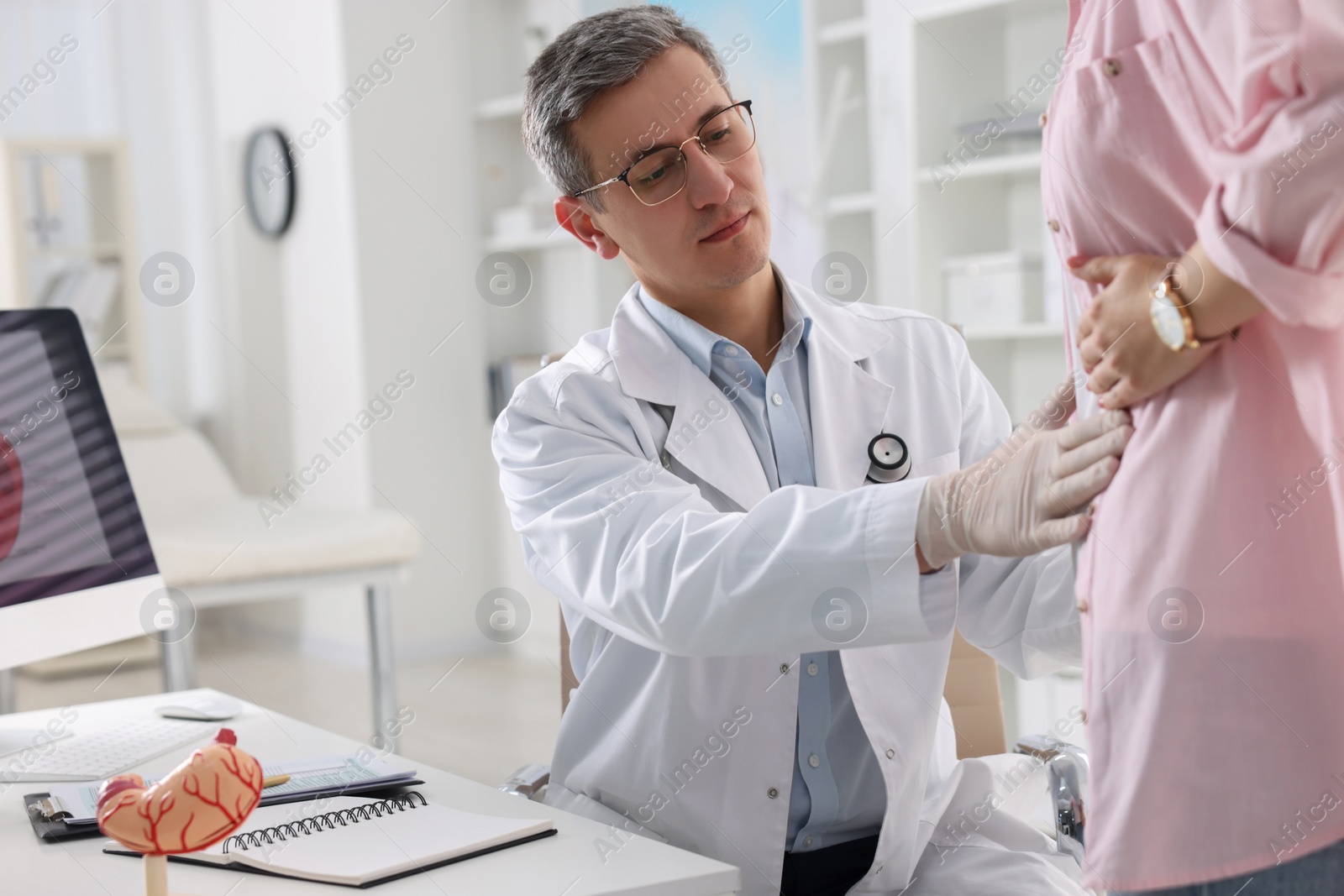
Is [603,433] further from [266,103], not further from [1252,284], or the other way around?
[266,103]

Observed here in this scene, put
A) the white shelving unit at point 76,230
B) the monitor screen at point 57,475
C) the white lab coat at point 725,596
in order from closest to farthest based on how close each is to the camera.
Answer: the white lab coat at point 725,596, the monitor screen at point 57,475, the white shelving unit at point 76,230

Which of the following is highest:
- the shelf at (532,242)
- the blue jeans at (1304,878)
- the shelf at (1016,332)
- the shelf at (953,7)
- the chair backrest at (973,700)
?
the shelf at (953,7)

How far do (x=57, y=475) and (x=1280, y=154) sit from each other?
136 cm

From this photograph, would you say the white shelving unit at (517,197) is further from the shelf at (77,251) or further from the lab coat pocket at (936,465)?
the lab coat pocket at (936,465)

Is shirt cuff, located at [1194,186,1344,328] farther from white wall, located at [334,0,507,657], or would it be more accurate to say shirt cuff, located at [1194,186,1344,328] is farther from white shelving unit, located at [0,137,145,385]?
white shelving unit, located at [0,137,145,385]

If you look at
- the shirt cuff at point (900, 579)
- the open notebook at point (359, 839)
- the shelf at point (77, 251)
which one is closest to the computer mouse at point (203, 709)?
the open notebook at point (359, 839)

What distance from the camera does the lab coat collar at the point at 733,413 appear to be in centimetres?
146

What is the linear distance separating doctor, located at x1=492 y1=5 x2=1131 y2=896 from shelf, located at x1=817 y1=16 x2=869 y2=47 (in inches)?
90.0

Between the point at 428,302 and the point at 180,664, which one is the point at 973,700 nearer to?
the point at 180,664

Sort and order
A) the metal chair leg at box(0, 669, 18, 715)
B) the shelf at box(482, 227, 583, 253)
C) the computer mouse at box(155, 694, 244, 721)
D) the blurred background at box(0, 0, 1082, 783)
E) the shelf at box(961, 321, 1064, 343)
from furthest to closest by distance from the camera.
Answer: the shelf at box(482, 227, 583, 253), the blurred background at box(0, 0, 1082, 783), the shelf at box(961, 321, 1064, 343), the metal chair leg at box(0, 669, 18, 715), the computer mouse at box(155, 694, 244, 721)

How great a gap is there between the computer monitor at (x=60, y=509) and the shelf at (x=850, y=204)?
2538mm

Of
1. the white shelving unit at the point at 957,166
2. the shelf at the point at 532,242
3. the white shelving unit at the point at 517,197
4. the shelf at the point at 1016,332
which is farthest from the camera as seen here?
the white shelving unit at the point at 517,197

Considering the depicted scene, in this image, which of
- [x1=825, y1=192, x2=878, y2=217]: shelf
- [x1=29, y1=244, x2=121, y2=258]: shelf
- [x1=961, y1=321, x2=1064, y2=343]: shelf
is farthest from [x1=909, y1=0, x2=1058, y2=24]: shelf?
[x1=29, y1=244, x2=121, y2=258]: shelf

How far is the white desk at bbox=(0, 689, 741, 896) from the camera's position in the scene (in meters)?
1.03
